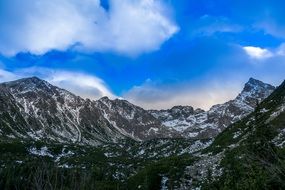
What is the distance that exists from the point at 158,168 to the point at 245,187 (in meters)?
96.3

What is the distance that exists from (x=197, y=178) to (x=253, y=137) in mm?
52760

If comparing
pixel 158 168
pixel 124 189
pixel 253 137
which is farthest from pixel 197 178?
pixel 253 137

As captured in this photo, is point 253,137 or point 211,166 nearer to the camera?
point 253,137

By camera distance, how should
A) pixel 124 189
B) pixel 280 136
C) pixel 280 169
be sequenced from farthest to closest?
pixel 124 189 → pixel 280 136 → pixel 280 169

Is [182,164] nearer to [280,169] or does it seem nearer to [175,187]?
[175,187]

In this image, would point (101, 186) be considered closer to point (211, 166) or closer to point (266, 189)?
point (211, 166)

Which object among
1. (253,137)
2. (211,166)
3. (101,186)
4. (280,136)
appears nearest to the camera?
(253,137)

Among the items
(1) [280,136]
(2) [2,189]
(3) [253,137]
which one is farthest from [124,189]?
(3) [253,137]

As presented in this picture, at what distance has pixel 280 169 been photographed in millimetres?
24344

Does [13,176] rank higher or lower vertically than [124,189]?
higher

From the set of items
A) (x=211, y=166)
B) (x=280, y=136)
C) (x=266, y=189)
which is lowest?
(x=266, y=189)

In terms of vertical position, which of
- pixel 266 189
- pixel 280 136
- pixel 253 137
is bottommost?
pixel 266 189

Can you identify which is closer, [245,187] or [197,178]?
[245,187]

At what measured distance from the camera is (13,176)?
187875mm
